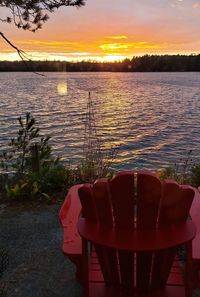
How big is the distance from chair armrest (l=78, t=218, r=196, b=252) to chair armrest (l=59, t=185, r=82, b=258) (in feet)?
1.13

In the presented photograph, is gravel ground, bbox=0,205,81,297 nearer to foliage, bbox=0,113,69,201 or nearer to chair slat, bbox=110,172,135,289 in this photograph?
foliage, bbox=0,113,69,201

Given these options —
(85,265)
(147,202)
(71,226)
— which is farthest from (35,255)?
(147,202)

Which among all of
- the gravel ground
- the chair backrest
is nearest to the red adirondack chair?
the chair backrest

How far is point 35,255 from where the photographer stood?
3.52 meters

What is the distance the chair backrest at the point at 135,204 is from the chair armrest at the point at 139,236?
0.03 metres

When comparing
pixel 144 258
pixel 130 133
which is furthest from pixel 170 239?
pixel 130 133

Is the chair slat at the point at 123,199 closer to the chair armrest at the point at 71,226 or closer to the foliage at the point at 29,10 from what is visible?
the chair armrest at the point at 71,226

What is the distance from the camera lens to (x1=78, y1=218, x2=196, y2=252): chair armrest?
1982 mm

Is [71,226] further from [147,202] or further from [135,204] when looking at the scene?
[147,202]

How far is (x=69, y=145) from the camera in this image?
14047 millimetres

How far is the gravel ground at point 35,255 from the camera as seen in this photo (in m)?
3.00

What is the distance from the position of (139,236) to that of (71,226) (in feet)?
2.66

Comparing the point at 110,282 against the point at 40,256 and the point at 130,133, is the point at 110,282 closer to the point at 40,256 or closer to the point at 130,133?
the point at 40,256

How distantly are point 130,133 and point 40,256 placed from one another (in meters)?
14.6
